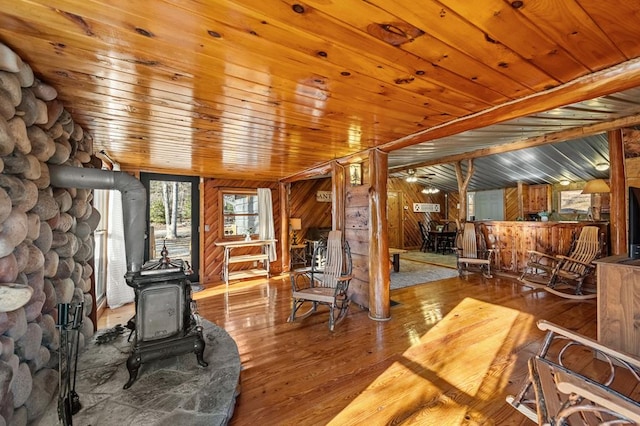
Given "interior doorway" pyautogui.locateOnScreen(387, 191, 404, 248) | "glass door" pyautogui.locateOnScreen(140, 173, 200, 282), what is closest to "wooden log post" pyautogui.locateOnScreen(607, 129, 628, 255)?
"interior doorway" pyautogui.locateOnScreen(387, 191, 404, 248)

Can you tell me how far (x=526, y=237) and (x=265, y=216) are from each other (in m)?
5.55

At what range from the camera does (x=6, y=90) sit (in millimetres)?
1388

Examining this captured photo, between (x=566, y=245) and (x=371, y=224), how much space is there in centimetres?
411

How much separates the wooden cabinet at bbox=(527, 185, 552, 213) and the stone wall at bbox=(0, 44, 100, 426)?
1152 cm

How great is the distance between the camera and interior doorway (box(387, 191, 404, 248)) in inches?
399

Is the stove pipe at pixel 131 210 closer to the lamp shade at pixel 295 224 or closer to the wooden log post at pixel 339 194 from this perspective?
the wooden log post at pixel 339 194

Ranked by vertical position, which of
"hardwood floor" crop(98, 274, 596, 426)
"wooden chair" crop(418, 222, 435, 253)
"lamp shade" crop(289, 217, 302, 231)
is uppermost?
"lamp shade" crop(289, 217, 302, 231)

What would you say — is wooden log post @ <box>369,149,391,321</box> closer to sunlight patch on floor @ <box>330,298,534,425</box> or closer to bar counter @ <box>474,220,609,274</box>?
sunlight patch on floor @ <box>330,298,534,425</box>

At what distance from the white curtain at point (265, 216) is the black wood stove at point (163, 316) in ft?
13.1

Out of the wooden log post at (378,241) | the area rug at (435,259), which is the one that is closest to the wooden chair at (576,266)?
the area rug at (435,259)

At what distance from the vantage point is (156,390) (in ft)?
6.52

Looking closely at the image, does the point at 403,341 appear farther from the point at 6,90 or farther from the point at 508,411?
the point at 6,90

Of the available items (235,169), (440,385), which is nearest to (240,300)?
(235,169)

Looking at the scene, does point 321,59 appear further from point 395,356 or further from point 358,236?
point 358,236
